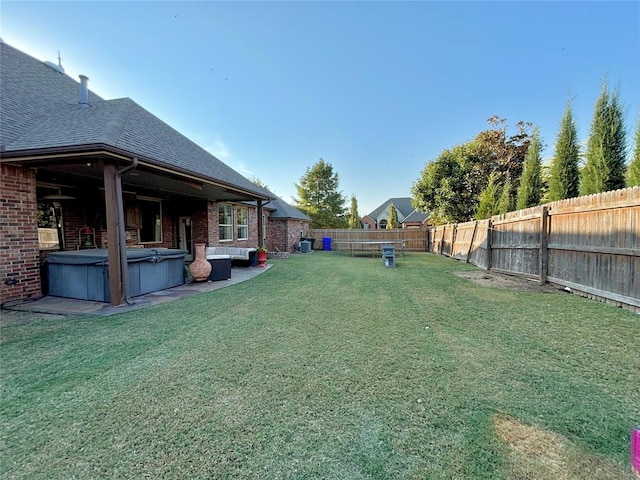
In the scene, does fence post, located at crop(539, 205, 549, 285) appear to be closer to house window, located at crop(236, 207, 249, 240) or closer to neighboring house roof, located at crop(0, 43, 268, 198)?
neighboring house roof, located at crop(0, 43, 268, 198)

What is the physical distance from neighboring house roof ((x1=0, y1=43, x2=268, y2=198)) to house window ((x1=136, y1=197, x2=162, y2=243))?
2.78 m

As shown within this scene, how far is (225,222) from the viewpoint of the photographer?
12.7m

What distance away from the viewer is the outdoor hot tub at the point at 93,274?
5.44 m

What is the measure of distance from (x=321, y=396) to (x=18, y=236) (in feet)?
21.2

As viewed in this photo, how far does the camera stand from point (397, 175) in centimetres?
2573

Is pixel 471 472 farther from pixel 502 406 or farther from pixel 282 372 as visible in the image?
pixel 282 372

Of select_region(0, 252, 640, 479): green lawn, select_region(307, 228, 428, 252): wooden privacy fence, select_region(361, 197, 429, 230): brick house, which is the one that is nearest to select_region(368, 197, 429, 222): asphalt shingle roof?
select_region(361, 197, 429, 230): brick house

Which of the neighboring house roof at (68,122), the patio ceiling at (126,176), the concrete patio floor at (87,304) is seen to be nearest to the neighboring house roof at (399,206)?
the patio ceiling at (126,176)

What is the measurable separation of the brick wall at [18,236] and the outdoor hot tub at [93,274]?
298 millimetres

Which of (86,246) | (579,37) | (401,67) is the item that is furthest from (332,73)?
(86,246)

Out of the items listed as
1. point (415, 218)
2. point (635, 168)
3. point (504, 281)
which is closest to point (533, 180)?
point (635, 168)

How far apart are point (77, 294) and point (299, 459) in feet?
20.1

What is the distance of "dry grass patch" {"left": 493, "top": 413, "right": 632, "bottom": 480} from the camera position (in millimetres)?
1558

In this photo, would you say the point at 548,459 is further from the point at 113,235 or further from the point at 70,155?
the point at 70,155
